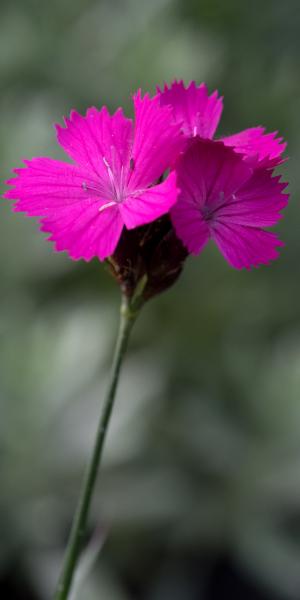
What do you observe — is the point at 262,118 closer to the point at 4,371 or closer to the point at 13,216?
the point at 13,216

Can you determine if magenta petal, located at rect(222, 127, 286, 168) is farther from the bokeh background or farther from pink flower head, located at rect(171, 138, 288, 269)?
the bokeh background

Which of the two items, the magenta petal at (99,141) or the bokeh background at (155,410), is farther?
the bokeh background at (155,410)

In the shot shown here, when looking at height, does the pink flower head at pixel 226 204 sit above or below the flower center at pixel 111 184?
below

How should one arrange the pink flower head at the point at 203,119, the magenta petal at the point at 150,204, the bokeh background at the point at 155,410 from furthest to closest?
the bokeh background at the point at 155,410, the pink flower head at the point at 203,119, the magenta petal at the point at 150,204

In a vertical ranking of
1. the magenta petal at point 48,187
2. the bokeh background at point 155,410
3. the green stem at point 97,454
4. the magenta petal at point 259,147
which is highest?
the magenta petal at point 48,187

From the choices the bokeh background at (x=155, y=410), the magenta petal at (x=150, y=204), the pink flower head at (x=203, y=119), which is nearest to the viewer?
the magenta petal at (x=150, y=204)

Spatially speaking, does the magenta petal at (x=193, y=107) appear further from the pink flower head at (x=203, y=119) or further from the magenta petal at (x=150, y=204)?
the magenta petal at (x=150, y=204)

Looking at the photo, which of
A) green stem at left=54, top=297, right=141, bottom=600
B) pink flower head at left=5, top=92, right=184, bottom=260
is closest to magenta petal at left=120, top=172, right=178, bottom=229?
pink flower head at left=5, top=92, right=184, bottom=260

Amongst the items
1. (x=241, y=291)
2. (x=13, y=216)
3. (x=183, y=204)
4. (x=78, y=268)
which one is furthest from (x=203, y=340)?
(x=183, y=204)

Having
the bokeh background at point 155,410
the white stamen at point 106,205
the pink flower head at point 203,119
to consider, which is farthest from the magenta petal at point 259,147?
the bokeh background at point 155,410
